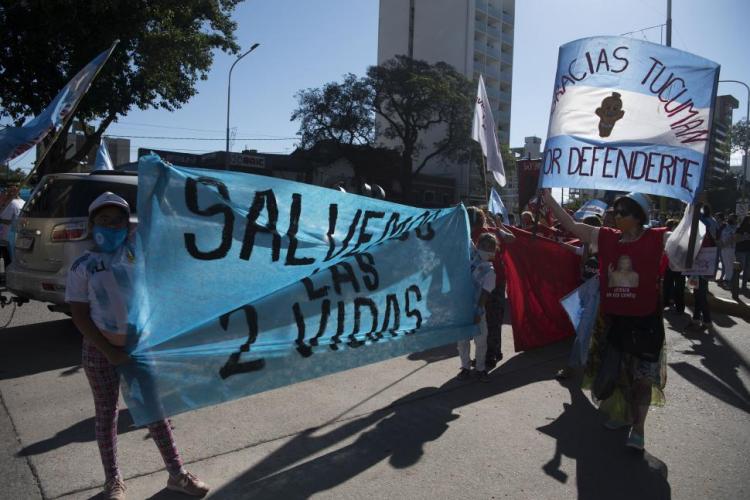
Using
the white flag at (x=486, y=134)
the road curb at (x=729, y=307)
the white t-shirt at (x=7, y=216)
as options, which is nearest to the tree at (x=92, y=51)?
the white t-shirt at (x=7, y=216)

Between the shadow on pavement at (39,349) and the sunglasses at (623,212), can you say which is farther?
the shadow on pavement at (39,349)

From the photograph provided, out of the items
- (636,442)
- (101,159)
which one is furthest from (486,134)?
(101,159)

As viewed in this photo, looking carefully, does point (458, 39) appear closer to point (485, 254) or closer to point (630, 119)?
point (630, 119)

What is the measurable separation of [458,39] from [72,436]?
77.4m

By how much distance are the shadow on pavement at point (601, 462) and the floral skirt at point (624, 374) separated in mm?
195

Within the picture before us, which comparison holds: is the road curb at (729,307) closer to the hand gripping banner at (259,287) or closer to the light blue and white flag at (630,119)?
the light blue and white flag at (630,119)

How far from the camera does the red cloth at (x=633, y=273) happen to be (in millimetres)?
3977

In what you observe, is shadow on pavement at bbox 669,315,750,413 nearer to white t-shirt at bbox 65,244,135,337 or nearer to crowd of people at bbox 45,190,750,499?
crowd of people at bbox 45,190,750,499

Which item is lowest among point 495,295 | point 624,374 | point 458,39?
point 624,374

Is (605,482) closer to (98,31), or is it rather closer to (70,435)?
(70,435)

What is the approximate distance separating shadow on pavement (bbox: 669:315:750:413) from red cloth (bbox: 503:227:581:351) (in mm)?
1432

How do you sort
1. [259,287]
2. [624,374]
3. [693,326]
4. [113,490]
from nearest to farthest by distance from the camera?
[113,490] < [259,287] < [624,374] < [693,326]

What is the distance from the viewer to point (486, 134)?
7.54 metres

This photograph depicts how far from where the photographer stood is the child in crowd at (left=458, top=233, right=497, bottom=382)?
5.00 meters
